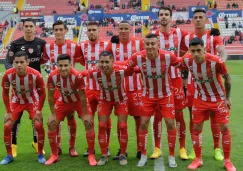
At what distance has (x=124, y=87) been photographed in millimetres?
6344

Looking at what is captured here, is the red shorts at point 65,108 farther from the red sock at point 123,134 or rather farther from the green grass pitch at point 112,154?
the green grass pitch at point 112,154

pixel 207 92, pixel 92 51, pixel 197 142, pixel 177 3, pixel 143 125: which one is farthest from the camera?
pixel 177 3

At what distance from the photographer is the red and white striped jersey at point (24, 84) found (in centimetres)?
605

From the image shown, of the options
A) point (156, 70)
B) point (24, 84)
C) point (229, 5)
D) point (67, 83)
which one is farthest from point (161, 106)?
point (229, 5)

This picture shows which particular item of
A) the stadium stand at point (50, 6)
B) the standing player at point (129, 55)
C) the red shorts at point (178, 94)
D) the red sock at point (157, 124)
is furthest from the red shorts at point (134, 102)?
the stadium stand at point (50, 6)

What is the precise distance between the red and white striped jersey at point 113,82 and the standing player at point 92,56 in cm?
32

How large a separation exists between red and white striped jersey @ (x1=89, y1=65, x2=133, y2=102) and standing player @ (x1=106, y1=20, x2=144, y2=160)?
0.26m

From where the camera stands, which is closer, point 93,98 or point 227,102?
point 227,102

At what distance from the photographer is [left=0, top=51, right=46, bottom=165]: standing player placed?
6027 mm

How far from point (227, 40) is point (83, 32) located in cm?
1156

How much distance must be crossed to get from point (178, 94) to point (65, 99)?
170 centimetres

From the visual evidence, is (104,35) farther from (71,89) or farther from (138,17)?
(71,89)

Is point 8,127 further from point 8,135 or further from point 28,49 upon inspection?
point 28,49

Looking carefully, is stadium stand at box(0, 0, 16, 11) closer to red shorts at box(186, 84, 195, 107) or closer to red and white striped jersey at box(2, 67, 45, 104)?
red and white striped jersey at box(2, 67, 45, 104)
